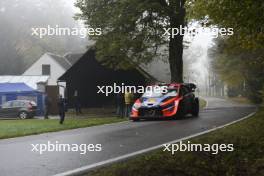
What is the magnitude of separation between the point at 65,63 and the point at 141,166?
5475 cm

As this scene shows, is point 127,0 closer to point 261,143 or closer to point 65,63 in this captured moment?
point 261,143

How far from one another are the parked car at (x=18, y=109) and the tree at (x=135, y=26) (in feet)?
21.1

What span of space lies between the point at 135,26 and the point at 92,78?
11.5m

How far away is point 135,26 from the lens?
31.1 metres

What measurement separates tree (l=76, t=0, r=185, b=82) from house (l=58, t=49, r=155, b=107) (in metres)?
7.29

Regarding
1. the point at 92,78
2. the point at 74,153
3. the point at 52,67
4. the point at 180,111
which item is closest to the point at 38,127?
the point at 180,111

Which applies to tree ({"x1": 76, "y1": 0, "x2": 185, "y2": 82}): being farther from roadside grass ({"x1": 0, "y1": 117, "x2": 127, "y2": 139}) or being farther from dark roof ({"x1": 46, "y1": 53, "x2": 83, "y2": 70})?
dark roof ({"x1": 46, "y1": 53, "x2": 83, "y2": 70})

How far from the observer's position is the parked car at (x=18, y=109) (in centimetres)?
3416

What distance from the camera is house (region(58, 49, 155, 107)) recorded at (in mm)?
40750

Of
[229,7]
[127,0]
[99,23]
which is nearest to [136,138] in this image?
[229,7]

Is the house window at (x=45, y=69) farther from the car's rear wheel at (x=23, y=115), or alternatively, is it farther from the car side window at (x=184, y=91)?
the car side window at (x=184, y=91)

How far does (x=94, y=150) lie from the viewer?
10695 millimetres

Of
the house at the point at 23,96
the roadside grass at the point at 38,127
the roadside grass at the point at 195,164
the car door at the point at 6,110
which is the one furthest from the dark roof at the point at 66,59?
the roadside grass at the point at 195,164

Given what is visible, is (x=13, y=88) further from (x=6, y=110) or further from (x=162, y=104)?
(x=162, y=104)
